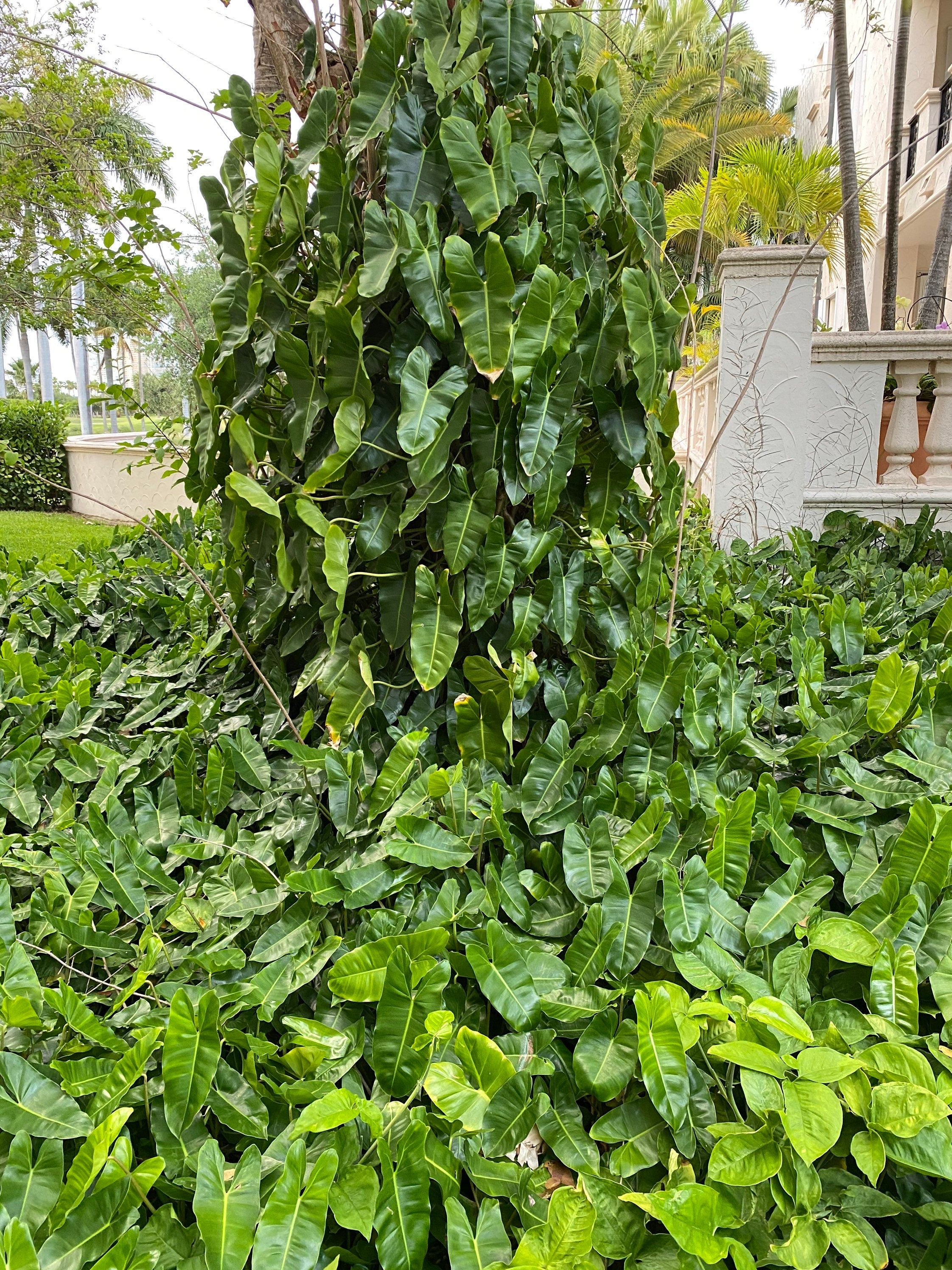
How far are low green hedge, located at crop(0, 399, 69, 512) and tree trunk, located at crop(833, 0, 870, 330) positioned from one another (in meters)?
13.2

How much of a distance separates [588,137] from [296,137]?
60 cm

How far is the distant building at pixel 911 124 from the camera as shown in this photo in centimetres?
1407

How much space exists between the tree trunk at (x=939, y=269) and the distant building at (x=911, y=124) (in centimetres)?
615

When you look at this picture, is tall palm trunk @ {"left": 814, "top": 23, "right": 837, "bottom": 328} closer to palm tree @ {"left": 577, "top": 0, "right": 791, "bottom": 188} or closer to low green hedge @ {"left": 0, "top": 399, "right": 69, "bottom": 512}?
palm tree @ {"left": 577, "top": 0, "right": 791, "bottom": 188}

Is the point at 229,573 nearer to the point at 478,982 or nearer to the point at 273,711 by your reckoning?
the point at 273,711

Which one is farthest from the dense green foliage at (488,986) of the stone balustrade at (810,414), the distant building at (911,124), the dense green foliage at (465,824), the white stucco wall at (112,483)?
the distant building at (911,124)

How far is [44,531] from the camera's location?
40.9 ft

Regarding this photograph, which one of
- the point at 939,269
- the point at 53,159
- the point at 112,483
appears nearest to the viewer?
the point at 53,159

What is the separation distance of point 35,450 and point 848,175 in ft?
49.9

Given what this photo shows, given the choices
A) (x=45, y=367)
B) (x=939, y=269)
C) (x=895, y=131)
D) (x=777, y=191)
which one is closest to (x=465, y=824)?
(x=777, y=191)

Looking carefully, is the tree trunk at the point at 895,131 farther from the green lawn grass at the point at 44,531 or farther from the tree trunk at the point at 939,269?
the green lawn grass at the point at 44,531

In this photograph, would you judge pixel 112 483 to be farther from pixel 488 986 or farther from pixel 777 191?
pixel 488 986

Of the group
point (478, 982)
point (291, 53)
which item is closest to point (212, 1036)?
point (478, 982)

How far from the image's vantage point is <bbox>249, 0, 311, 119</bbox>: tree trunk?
2055mm
